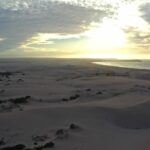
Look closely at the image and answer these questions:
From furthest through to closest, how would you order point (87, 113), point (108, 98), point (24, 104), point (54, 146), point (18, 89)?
point (18, 89)
point (108, 98)
point (24, 104)
point (87, 113)
point (54, 146)

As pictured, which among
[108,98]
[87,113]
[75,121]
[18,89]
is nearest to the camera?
[75,121]

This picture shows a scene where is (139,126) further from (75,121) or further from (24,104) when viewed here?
(24,104)

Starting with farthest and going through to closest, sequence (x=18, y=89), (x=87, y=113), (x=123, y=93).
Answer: (x=18, y=89)
(x=123, y=93)
(x=87, y=113)

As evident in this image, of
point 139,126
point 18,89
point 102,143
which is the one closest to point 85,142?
point 102,143

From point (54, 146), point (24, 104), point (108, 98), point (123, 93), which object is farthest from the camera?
point (123, 93)

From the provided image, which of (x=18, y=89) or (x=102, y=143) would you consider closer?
(x=102, y=143)

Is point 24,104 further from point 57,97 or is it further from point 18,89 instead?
point 18,89

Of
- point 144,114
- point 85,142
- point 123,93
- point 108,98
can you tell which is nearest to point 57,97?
point 108,98

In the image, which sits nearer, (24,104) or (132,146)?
(132,146)
